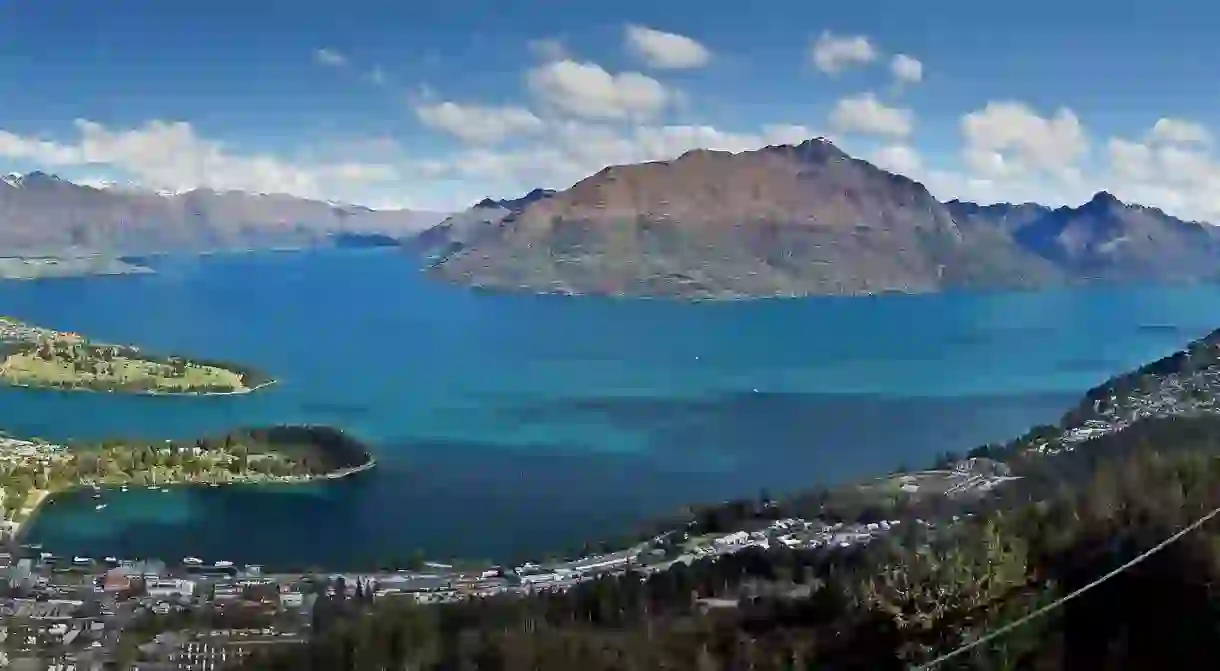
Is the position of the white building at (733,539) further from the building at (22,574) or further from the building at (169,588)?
the building at (22,574)

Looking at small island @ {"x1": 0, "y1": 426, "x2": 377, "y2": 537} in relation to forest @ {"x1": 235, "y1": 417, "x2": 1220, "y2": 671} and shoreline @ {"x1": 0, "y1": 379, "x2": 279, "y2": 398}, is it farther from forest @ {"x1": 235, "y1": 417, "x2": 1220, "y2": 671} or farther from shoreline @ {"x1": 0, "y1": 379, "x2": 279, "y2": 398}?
forest @ {"x1": 235, "y1": 417, "x2": 1220, "y2": 671}

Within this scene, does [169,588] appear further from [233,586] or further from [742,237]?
[742,237]

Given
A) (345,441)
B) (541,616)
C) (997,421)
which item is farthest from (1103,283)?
(541,616)

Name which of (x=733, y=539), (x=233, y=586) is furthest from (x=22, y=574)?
(x=733, y=539)

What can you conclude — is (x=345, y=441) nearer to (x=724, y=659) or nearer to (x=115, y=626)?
(x=115, y=626)

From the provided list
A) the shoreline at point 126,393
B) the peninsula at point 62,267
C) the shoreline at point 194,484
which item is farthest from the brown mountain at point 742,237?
the shoreline at point 194,484

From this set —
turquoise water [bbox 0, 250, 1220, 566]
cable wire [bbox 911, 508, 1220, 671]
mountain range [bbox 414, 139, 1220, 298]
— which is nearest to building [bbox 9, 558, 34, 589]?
turquoise water [bbox 0, 250, 1220, 566]
